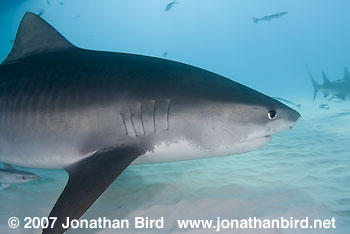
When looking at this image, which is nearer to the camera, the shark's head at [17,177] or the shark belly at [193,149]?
the shark belly at [193,149]

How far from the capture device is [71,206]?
62.8 inches

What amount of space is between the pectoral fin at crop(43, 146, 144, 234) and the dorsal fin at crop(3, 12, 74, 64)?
4.52 ft

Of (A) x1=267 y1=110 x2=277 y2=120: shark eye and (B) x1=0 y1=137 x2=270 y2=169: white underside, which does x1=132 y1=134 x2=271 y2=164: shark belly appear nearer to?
(B) x1=0 y1=137 x2=270 y2=169: white underside

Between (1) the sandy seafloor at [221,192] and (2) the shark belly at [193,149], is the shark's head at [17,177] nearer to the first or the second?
(1) the sandy seafloor at [221,192]

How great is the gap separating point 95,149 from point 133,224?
86 cm

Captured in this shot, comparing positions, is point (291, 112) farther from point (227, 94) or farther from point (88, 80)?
point (88, 80)

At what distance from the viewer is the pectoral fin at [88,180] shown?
1.57 m

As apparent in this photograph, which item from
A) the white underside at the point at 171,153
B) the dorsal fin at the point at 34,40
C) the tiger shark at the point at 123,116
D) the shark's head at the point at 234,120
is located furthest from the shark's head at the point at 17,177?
the shark's head at the point at 234,120

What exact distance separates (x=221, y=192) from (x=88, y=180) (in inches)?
75.3

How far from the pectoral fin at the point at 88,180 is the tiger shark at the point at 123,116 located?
10 millimetres

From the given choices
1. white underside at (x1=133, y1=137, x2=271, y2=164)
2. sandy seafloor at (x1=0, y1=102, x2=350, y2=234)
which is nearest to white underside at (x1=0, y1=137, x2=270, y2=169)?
white underside at (x1=133, y1=137, x2=271, y2=164)

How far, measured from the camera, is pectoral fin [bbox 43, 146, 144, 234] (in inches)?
61.8

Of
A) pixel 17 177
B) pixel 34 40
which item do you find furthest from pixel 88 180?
pixel 17 177

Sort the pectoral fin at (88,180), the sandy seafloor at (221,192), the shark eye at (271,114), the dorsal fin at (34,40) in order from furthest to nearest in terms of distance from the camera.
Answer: the dorsal fin at (34,40), the sandy seafloor at (221,192), the shark eye at (271,114), the pectoral fin at (88,180)
